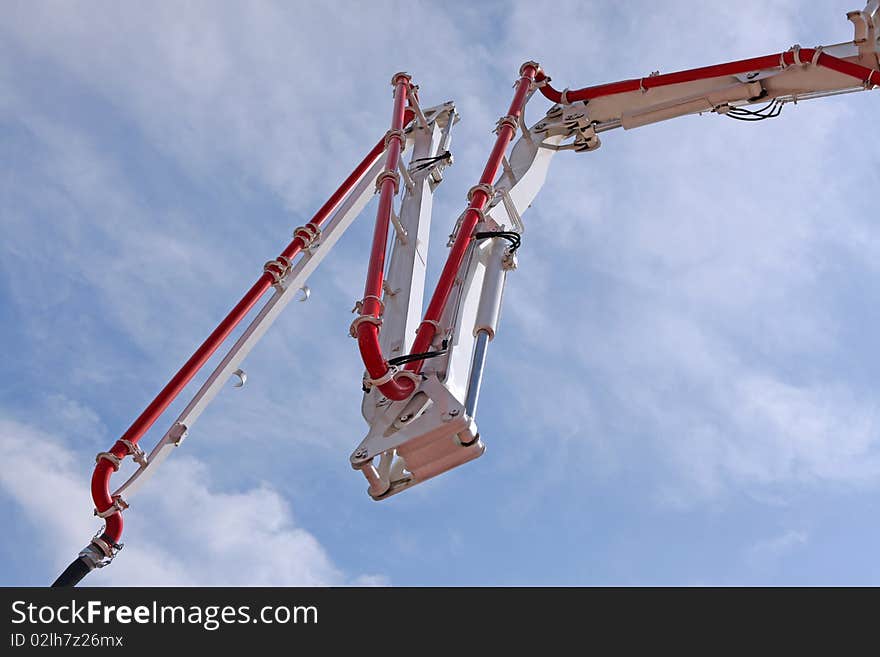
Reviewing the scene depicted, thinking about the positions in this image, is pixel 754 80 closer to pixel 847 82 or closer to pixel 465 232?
pixel 847 82

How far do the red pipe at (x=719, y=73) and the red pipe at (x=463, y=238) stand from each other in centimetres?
122

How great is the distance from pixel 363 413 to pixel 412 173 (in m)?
4.01

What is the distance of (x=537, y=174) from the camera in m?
14.9

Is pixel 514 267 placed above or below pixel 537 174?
below

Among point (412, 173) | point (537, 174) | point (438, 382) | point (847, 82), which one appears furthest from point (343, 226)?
point (847, 82)

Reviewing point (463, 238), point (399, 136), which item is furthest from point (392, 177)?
point (463, 238)

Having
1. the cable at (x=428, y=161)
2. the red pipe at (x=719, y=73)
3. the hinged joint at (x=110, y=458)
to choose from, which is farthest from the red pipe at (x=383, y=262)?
the hinged joint at (x=110, y=458)

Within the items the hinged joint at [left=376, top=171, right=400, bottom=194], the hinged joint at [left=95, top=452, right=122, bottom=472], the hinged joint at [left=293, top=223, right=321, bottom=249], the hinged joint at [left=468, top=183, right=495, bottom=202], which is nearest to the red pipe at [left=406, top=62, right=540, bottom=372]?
the hinged joint at [left=468, top=183, right=495, bottom=202]

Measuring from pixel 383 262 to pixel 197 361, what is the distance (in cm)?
289

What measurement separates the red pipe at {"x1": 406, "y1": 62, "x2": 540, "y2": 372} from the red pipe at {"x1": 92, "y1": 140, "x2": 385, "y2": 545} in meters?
2.30

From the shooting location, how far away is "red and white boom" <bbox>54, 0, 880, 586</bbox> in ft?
36.8

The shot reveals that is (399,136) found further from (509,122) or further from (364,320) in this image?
(364,320)

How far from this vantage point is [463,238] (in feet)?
40.1

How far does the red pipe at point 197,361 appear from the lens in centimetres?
1243
